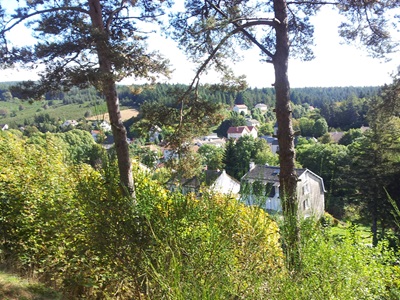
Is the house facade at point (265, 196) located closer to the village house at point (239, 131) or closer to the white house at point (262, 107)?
the village house at point (239, 131)

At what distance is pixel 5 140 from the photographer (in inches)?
228

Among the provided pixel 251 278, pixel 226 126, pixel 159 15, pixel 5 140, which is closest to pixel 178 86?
pixel 159 15

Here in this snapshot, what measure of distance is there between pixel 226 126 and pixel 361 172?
2115 inches

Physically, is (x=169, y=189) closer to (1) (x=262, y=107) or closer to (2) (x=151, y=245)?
(2) (x=151, y=245)

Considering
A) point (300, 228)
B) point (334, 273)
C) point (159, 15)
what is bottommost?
point (334, 273)

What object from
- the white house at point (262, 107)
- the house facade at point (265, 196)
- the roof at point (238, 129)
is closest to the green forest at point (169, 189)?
the house facade at point (265, 196)

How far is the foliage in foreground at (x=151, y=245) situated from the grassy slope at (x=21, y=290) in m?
0.22

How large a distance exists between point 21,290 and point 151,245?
181 cm

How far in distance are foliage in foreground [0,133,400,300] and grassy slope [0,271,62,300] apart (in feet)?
0.72

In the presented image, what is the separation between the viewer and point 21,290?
329cm

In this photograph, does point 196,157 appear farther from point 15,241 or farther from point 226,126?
point 226,126

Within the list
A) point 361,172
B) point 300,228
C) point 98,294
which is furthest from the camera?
point 361,172

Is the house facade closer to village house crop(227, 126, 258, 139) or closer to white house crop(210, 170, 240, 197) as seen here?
white house crop(210, 170, 240, 197)

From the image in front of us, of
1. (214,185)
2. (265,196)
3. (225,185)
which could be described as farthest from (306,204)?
(225,185)
